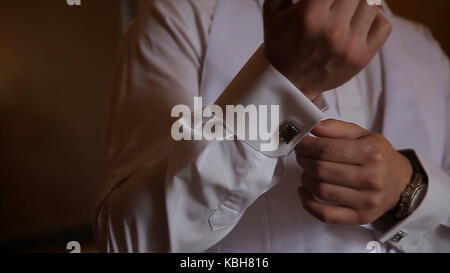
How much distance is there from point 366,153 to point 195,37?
0.65ft

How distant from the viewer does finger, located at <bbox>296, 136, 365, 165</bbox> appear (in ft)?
1.02

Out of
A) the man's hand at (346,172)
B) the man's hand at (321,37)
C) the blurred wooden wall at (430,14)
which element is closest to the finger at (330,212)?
the man's hand at (346,172)

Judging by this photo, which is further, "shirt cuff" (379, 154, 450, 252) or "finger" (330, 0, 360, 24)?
"shirt cuff" (379, 154, 450, 252)

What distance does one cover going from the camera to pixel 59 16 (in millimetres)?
362

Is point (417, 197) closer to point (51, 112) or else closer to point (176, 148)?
point (176, 148)

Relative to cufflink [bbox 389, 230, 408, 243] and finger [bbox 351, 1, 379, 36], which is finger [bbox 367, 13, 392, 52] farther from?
cufflink [bbox 389, 230, 408, 243]

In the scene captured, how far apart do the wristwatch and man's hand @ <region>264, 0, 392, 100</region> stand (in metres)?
0.15

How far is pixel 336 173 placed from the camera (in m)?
0.31

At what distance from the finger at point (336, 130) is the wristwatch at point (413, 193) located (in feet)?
0.24

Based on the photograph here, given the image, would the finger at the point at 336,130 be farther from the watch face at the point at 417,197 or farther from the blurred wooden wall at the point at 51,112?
the blurred wooden wall at the point at 51,112

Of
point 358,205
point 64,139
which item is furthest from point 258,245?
point 64,139

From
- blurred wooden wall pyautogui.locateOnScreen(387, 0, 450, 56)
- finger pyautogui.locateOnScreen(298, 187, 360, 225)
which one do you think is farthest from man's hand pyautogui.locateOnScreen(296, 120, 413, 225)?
blurred wooden wall pyautogui.locateOnScreen(387, 0, 450, 56)

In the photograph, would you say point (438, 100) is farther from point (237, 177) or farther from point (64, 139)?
point (64, 139)
